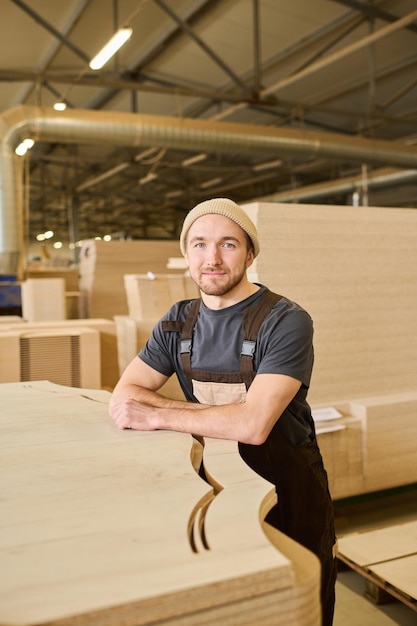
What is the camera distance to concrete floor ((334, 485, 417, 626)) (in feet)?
9.35

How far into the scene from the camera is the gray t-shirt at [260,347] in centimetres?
201

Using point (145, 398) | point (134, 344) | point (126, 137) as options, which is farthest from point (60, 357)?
point (126, 137)

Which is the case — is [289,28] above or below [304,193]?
above

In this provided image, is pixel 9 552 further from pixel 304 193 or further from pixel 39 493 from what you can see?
pixel 304 193

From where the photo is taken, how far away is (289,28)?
25.9ft

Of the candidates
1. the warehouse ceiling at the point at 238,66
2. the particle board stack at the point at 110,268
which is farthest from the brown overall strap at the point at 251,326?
the warehouse ceiling at the point at 238,66

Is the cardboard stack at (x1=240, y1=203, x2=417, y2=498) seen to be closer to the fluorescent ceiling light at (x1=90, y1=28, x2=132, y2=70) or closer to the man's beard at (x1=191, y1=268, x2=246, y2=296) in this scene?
the man's beard at (x1=191, y1=268, x2=246, y2=296)

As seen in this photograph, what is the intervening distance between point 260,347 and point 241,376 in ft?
0.44

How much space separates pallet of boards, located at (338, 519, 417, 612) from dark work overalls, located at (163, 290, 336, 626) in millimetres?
743

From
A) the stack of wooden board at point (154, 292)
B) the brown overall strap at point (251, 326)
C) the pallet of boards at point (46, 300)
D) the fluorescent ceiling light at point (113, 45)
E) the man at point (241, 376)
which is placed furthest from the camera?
the fluorescent ceiling light at point (113, 45)

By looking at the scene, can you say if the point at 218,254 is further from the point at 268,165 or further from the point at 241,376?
the point at 268,165

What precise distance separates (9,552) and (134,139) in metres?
7.45

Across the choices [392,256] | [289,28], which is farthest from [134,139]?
[392,256]

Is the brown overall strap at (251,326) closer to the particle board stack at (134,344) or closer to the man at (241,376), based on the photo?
the man at (241,376)
